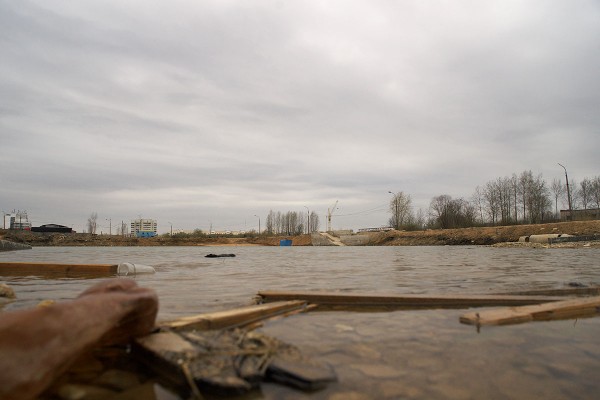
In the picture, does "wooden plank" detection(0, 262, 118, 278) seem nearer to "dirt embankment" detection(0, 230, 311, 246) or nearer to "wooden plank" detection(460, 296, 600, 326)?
"wooden plank" detection(460, 296, 600, 326)

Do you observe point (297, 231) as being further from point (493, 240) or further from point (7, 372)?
point (7, 372)

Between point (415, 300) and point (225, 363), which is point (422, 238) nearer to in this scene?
point (415, 300)

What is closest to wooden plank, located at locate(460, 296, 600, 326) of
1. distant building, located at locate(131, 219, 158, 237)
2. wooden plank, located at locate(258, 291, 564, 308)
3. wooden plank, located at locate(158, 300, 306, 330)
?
wooden plank, located at locate(258, 291, 564, 308)

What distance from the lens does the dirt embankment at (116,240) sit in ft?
221

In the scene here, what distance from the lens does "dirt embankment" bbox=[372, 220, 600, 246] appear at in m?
36.8

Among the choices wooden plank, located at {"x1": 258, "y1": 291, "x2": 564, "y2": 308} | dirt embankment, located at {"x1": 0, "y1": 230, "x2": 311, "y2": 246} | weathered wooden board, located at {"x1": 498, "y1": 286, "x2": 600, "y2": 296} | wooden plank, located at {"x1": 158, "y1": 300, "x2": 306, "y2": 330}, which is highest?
wooden plank, located at {"x1": 158, "y1": 300, "x2": 306, "y2": 330}

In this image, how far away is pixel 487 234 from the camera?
47.7 meters

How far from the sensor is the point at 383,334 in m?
3.18

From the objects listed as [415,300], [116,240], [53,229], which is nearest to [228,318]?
[415,300]

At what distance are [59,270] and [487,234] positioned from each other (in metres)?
48.8

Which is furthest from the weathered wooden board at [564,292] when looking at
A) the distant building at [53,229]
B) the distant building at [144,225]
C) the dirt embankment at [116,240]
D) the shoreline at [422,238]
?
the distant building at [144,225]

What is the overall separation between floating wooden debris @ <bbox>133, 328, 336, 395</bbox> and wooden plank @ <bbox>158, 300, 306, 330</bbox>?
37 centimetres

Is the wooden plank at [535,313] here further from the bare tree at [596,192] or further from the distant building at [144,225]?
the distant building at [144,225]

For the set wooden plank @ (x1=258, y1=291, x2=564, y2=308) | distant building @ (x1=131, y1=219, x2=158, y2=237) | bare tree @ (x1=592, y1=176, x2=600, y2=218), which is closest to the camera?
wooden plank @ (x1=258, y1=291, x2=564, y2=308)
